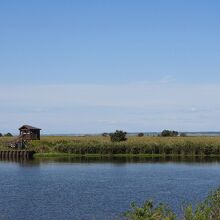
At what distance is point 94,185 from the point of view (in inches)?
2183

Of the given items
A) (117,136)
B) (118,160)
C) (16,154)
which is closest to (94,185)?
(118,160)

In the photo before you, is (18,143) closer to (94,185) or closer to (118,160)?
(118,160)

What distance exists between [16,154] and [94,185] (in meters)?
45.8

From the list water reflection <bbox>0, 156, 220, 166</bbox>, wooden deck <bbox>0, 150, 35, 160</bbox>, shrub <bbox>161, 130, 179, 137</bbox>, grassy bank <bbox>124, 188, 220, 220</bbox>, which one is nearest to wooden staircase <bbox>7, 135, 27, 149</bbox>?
wooden deck <bbox>0, 150, 35, 160</bbox>

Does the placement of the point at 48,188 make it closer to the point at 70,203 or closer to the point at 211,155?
the point at 70,203

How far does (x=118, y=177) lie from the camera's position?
208ft

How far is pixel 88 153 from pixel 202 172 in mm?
33890

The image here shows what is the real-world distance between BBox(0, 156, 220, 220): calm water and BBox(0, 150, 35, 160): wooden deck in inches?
400

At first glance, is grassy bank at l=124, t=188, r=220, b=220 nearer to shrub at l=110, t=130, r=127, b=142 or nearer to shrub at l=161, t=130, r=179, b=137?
shrub at l=110, t=130, r=127, b=142

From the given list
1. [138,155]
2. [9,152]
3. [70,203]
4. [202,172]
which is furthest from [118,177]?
[9,152]

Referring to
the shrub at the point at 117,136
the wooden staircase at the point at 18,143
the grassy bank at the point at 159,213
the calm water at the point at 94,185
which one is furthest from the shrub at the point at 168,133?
the grassy bank at the point at 159,213

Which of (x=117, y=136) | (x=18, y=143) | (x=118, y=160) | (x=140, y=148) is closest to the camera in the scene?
(x=118, y=160)

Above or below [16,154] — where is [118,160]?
below

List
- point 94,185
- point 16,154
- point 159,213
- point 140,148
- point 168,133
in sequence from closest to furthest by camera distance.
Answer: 1. point 159,213
2. point 94,185
3. point 140,148
4. point 16,154
5. point 168,133
